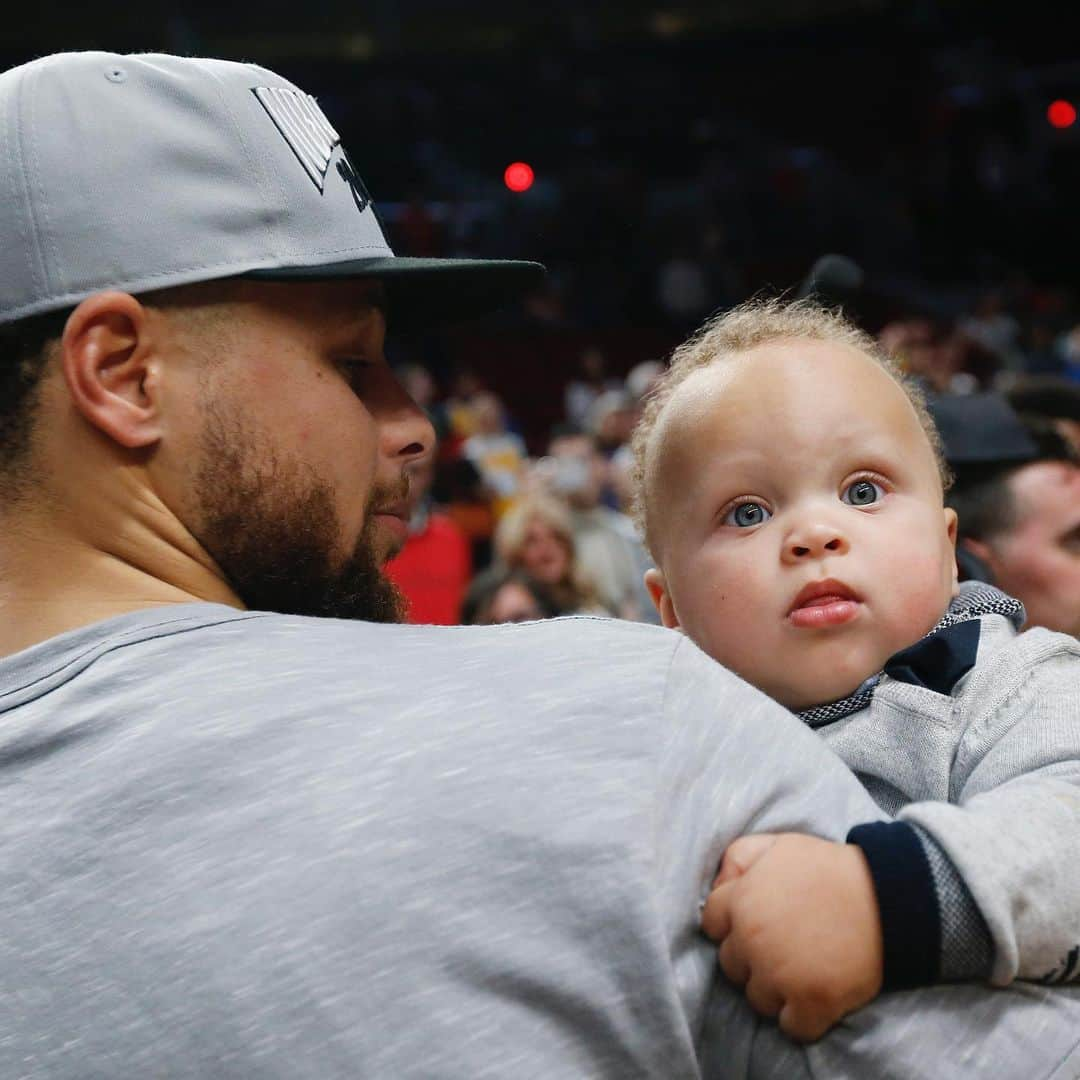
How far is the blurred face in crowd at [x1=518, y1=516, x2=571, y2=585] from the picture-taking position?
16.2 ft

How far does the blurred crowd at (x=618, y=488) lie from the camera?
8.70 feet

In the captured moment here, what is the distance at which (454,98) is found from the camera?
15.9 meters

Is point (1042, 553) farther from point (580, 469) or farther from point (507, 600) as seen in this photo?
point (580, 469)

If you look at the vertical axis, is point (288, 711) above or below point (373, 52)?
below

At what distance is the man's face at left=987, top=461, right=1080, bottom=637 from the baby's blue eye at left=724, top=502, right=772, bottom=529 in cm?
134

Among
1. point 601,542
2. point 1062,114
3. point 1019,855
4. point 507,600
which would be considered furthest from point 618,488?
point 1062,114

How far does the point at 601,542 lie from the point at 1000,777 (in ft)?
14.5

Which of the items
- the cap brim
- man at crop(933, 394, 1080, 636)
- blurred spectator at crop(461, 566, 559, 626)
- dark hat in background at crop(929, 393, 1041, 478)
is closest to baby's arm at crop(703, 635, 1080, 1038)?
the cap brim

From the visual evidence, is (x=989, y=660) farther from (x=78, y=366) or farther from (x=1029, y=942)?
(x=78, y=366)

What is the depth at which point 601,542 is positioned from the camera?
5570 millimetres

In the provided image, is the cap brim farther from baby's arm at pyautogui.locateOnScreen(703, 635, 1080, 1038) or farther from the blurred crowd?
baby's arm at pyautogui.locateOnScreen(703, 635, 1080, 1038)

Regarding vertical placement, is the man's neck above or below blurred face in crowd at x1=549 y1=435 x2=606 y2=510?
above

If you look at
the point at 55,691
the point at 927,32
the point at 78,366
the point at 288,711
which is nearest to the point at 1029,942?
the point at 288,711

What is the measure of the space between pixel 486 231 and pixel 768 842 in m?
13.3
